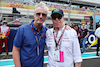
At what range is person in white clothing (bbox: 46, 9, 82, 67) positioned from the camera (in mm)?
1501

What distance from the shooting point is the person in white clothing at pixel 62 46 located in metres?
1.50

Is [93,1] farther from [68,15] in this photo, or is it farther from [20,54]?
[20,54]

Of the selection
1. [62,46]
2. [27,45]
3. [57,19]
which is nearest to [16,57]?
[27,45]

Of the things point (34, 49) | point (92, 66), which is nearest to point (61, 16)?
point (34, 49)

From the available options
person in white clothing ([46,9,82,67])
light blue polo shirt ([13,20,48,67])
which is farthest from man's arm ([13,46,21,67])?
person in white clothing ([46,9,82,67])

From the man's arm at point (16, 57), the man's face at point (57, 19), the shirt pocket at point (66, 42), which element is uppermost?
the man's face at point (57, 19)

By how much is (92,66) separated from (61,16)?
3521 millimetres

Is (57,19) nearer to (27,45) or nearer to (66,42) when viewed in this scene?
(66,42)

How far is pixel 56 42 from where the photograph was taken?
4.96 ft

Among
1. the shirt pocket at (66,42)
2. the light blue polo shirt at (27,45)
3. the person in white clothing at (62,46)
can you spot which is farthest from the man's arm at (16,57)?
the shirt pocket at (66,42)

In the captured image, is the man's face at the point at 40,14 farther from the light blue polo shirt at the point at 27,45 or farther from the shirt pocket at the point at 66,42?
the shirt pocket at the point at 66,42

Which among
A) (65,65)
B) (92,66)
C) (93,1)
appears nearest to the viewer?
(65,65)

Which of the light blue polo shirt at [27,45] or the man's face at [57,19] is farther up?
the man's face at [57,19]

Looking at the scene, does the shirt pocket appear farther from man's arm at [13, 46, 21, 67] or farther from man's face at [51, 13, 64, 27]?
man's arm at [13, 46, 21, 67]
